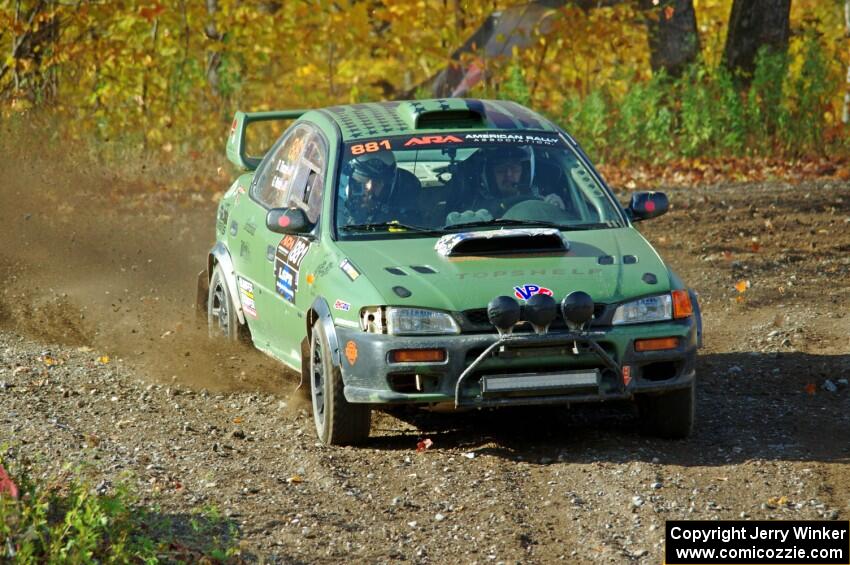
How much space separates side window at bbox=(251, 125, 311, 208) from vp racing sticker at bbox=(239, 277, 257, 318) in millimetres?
515

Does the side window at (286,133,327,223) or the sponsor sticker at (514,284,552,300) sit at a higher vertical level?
the side window at (286,133,327,223)

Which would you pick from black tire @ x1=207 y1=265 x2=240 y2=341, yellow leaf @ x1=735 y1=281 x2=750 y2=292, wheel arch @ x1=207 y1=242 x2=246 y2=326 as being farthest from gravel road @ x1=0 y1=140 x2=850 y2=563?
wheel arch @ x1=207 y1=242 x2=246 y2=326

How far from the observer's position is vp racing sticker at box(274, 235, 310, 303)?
8.61 meters

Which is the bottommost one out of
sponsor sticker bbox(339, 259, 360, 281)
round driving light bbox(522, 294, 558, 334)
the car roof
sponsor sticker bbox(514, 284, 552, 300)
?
round driving light bbox(522, 294, 558, 334)

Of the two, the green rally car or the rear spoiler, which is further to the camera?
the rear spoiler

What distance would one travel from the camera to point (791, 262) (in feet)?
43.9

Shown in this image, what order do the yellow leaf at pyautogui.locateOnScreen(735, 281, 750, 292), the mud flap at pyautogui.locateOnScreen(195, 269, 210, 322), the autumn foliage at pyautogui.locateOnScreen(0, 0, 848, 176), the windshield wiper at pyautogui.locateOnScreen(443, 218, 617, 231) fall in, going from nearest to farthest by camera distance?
the windshield wiper at pyautogui.locateOnScreen(443, 218, 617, 231) < the mud flap at pyautogui.locateOnScreen(195, 269, 210, 322) < the yellow leaf at pyautogui.locateOnScreen(735, 281, 750, 292) < the autumn foliage at pyautogui.locateOnScreen(0, 0, 848, 176)

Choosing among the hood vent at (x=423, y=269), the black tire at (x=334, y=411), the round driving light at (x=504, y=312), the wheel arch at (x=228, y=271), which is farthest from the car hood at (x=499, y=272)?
the wheel arch at (x=228, y=271)

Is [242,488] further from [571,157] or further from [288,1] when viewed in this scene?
[288,1]

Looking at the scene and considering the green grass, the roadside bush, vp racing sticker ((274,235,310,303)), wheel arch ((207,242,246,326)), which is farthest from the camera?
the roadside bush

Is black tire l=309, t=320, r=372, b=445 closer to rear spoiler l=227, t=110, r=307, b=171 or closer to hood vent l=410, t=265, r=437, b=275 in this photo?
hood vent l=410, t=265, r=437, b=275

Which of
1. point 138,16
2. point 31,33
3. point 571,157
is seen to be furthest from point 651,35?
point 571,157

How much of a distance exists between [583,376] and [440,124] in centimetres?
225

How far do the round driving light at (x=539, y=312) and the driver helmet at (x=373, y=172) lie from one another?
1527mm
